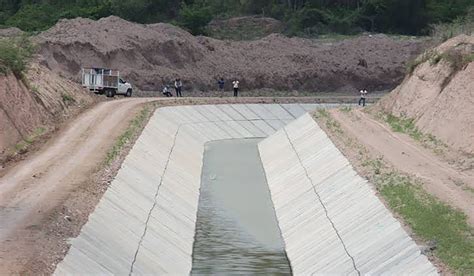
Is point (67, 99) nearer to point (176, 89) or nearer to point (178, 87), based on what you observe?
point (178, 87)

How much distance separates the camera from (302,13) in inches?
5315

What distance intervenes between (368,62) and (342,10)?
27.0 m

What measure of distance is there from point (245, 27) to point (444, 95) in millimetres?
88076

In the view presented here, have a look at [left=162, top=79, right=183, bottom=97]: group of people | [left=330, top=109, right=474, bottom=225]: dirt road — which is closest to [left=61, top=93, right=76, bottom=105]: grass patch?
[left=330, top=109, right=474, bottom=225]: dirt road

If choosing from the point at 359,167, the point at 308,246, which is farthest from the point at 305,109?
the point at 308,246

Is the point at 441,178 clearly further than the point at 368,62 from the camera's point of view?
No

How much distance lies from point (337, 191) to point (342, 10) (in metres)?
102

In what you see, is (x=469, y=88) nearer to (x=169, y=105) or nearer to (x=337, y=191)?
(x=337, y=191)

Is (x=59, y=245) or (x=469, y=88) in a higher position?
(x=469, y=88)

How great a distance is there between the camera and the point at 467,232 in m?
25.8

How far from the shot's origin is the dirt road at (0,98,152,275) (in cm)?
2605

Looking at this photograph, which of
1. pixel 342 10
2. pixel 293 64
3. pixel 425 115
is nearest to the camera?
pixel 425 115

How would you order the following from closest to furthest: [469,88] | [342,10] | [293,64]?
1. [469,88]
2. [293,64]
3. [342,10]

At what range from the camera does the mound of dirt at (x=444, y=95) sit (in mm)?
44688
